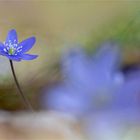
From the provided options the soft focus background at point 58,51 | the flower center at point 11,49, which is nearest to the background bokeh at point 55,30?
the soft focus background at point 58,51

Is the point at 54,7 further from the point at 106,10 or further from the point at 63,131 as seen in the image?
the point at 63,131

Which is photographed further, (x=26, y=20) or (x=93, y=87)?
(x=26, y=20)

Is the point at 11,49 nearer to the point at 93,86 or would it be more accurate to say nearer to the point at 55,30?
the point at 93,86

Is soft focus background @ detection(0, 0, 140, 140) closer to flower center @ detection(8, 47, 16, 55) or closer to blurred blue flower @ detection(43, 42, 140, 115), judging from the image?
blurred blue flower @ detection(43, 42, 140, 115)

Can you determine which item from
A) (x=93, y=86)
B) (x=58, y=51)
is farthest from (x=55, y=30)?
(x=93, y=86)

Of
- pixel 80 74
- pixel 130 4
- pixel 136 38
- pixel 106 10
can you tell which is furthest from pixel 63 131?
pixel 106 10

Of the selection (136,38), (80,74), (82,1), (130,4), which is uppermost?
(82,1)

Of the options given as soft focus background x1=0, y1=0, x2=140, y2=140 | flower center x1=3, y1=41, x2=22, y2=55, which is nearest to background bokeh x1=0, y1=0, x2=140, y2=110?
soft focus background x1=0, y1=0, x2=140, y2=140

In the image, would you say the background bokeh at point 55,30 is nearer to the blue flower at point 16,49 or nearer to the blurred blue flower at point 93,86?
the blurred blue flower at point 93,86
